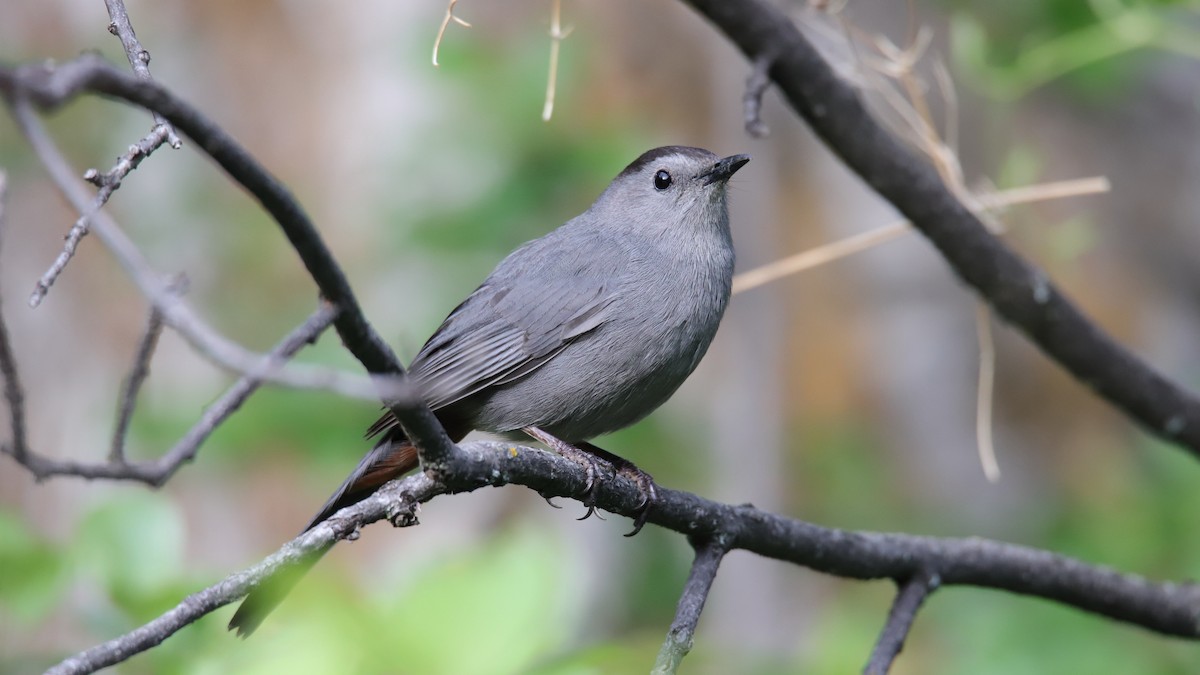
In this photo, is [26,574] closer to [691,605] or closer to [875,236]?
[691,605]

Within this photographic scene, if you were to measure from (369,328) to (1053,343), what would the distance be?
260 cm

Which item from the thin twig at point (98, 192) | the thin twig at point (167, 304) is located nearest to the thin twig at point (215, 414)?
the thin twig at point (167, 304)

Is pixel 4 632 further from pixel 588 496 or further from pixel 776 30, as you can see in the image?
pixel 776 30

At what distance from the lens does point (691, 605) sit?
254 centimetres

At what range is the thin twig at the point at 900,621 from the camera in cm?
281

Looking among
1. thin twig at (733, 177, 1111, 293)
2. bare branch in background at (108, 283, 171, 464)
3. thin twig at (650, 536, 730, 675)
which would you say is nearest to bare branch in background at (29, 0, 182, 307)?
bare branch in background at (108, 283, 171, 464)

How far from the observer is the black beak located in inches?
150

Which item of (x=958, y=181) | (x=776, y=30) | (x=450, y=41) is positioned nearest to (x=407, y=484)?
(x=776, y=30)

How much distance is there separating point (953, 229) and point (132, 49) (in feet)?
7.55

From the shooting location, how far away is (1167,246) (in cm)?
812

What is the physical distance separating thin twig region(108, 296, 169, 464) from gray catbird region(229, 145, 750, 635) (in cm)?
156

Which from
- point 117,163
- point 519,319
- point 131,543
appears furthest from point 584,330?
point 117,163

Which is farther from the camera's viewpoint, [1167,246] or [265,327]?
[1167,246]

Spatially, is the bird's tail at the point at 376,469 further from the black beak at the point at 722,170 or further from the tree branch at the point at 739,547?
the black beak at the point at 722,170
